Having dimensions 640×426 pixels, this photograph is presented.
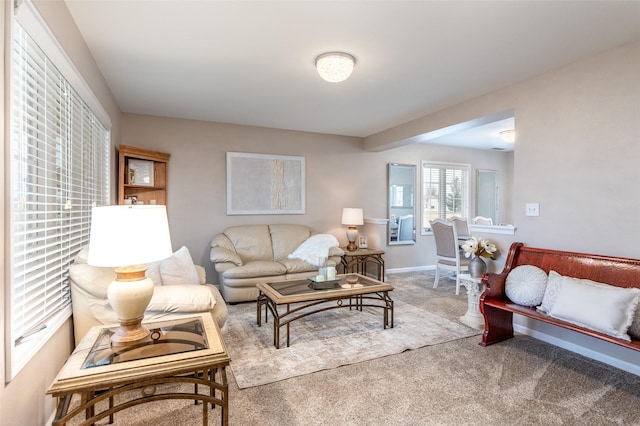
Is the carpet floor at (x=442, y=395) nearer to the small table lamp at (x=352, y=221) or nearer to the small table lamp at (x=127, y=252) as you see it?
the small table lamp at (x=127, y=252)

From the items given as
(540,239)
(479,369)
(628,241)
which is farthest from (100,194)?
(628,241)

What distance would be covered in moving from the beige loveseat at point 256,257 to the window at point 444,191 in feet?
8.43

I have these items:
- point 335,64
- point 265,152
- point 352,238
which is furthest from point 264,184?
point 335,64

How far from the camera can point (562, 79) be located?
9.62ft

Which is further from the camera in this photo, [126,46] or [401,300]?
[401,300]

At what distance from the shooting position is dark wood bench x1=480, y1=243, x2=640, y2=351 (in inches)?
94.3

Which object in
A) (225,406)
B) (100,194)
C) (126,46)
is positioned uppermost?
(126,46)

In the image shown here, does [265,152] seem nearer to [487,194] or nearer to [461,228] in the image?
[461,228]

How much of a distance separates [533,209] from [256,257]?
3373mm

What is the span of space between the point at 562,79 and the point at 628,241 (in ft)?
4.79

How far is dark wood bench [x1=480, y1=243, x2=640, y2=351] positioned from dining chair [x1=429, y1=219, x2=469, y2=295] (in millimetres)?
1576

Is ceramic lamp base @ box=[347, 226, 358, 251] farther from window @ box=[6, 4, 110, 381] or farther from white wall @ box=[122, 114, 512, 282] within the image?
window @ box=[6, 4, 110, 381]

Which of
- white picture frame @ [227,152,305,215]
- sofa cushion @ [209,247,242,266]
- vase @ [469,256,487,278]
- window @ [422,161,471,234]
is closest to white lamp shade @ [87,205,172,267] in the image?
sofa cushion @ [209,247,242,266]

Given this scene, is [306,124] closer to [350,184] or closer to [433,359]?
[350,184]
